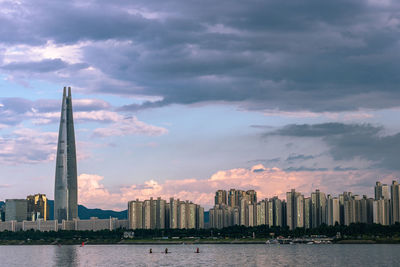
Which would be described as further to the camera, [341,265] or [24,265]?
[24,265]

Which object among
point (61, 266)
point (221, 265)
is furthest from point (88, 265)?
point (221, 265)

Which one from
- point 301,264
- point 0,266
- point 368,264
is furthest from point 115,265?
point 368,264

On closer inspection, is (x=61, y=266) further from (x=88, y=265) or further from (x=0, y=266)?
(x=0, y=266)

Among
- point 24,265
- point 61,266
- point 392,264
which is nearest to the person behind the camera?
point 392,264

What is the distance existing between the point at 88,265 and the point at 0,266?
16752 millimetres

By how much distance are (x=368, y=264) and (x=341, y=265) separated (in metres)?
4.85

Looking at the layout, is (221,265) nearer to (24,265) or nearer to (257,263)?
(257,263)

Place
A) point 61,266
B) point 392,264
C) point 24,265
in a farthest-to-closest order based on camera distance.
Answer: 1. point 24,265
2. point 61,266
3. point 392,264

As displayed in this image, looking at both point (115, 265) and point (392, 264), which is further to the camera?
point (115, 265)

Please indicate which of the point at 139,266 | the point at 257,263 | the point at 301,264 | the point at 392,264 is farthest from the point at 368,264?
the point at 139,266

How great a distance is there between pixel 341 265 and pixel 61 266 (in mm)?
49810

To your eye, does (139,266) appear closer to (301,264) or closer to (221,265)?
(221,265)

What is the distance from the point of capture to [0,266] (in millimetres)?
119250

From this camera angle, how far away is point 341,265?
110 metres
